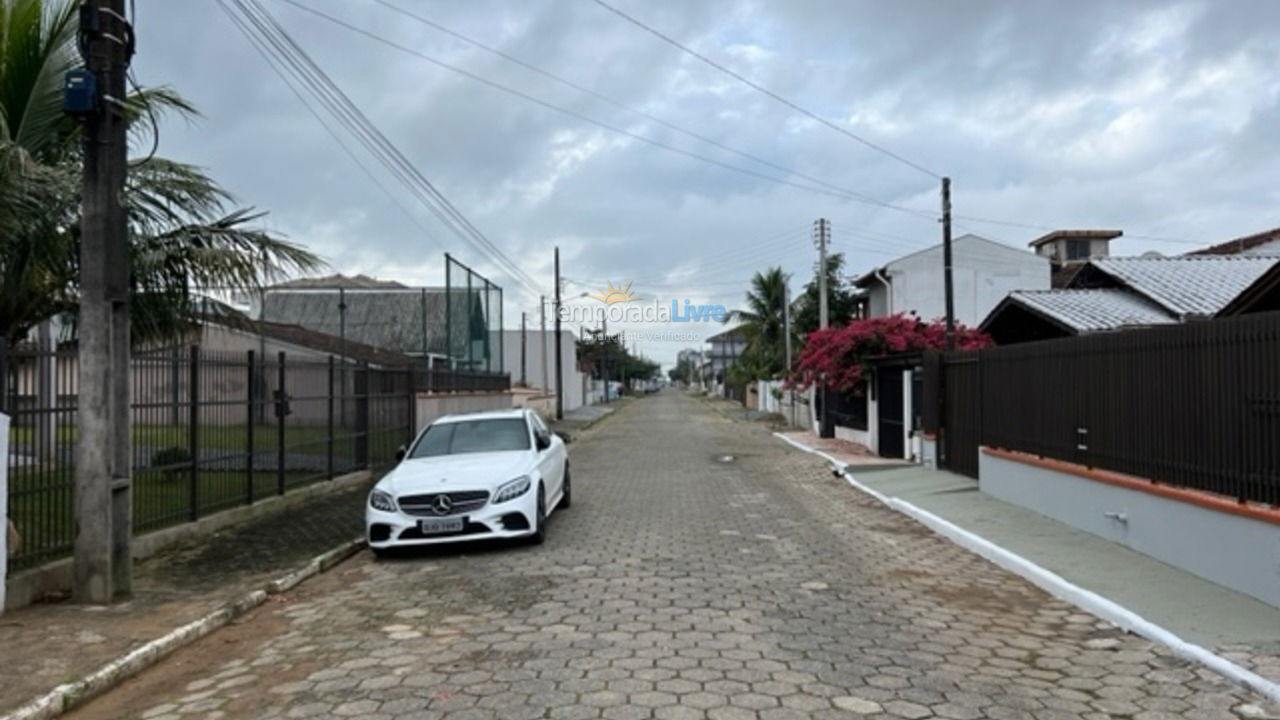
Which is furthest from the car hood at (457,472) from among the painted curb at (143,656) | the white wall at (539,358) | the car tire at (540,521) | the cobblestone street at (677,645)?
the white wall at (539,358)

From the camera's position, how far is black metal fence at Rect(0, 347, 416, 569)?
750 centimetres

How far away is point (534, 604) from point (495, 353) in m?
29.7

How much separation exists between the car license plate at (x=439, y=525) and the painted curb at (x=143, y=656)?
3.68 feet

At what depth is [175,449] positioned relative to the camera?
10.2 metres

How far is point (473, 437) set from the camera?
1130 cm

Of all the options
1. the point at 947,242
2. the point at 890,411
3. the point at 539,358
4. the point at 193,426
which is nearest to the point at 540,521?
the point at 193,426

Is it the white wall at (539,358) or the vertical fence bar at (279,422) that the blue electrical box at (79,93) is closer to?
the vertical fence bar at (279,422)

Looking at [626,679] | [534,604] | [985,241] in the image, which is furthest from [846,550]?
[985,241]

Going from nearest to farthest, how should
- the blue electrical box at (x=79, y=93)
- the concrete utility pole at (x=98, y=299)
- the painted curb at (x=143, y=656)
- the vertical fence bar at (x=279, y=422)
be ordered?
the painted curb at (x=143, y=656)
the blue electrical box at (x=79, y=93)
the concrete utility pole at (x=98, y=299)
the vertical fence bar at (x=279, y=422)

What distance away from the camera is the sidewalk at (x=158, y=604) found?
227 inches

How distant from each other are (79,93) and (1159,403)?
9503mm

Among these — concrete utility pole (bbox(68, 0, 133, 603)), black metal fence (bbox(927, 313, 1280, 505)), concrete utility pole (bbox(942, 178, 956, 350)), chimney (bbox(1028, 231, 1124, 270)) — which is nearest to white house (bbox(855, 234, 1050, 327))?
chimney (bbox(1028, 231, 1124, 270))

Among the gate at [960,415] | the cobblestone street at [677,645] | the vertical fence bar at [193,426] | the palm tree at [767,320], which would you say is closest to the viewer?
the cobblestone street at [677,645]

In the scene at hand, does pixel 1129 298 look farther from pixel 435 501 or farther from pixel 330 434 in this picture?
pixel 330 434
